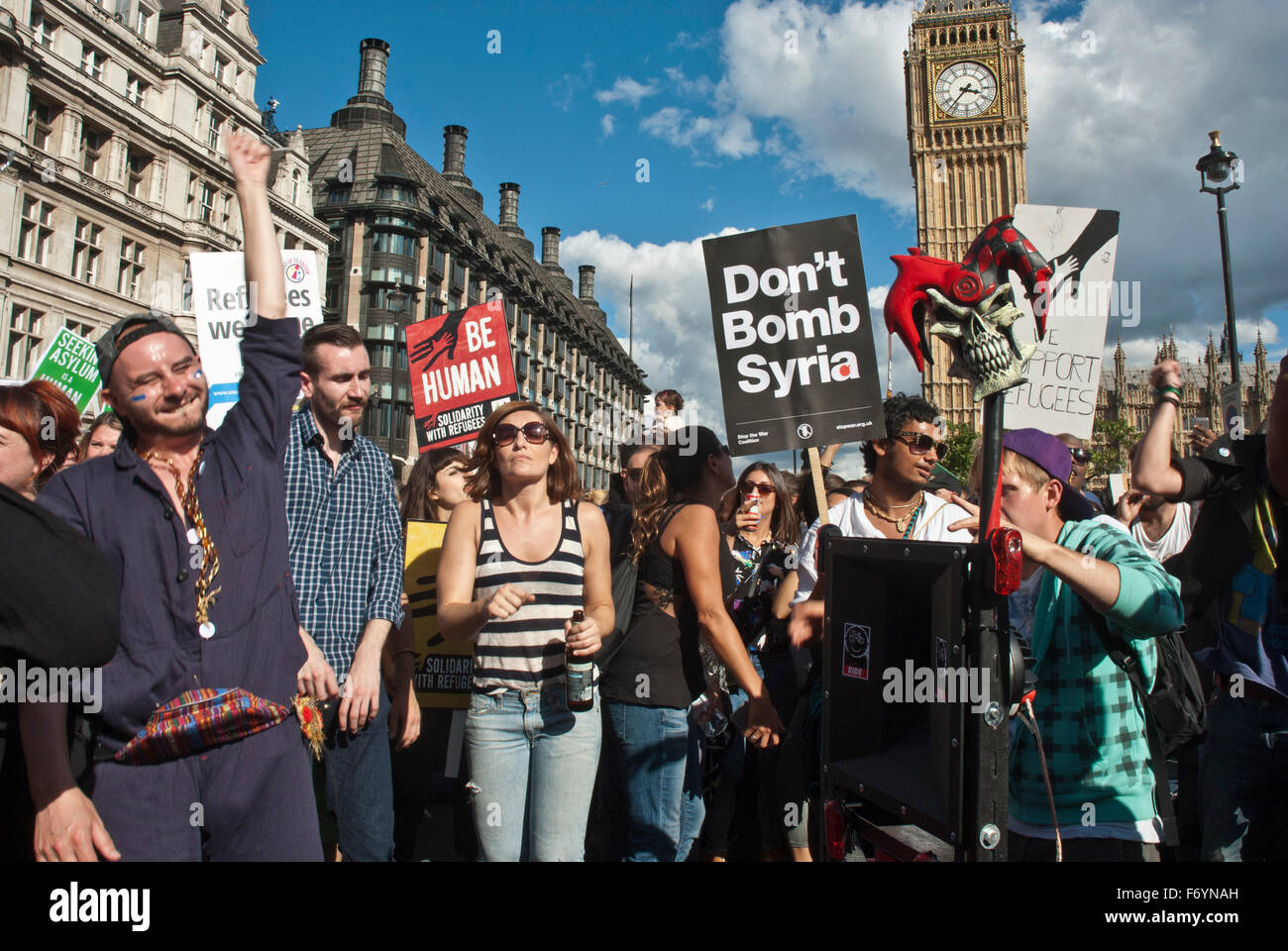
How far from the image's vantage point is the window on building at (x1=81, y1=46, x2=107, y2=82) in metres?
25.6

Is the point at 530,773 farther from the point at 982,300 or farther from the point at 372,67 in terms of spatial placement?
the point at 372,67

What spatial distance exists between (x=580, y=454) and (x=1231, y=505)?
60410 millimetres

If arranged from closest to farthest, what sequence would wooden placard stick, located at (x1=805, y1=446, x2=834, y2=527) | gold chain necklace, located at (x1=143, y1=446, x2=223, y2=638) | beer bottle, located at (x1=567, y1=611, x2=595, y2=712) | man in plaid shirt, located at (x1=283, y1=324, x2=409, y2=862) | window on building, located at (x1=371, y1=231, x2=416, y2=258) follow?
1. gold chain necklace, located at (x1=143, y1=446, x2=223, y2=638)
2. beer bottle, located at (x1=567, y1=611, x2=595, y2=712)
3. man in plaid shirt, located at (x1=283, y1=324, x2=409, y2=862)
4. wooden placard stick, located at (x1=805, y1=446, x2=834, y2=527)
5. window on building, located at (x1=371, y1=231, x2=416, y2=258)

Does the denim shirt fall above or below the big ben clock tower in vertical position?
below

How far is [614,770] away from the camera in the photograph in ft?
11.2

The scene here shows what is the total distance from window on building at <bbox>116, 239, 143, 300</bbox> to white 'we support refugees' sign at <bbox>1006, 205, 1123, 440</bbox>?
2959 cm

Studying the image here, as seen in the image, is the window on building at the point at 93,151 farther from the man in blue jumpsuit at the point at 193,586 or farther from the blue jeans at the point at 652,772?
the blue jeans at the point at 652,772

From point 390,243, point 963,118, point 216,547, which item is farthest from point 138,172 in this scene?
point 963,118

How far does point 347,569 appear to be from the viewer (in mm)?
3084

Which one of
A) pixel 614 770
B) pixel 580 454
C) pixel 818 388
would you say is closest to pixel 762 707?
pixel 614 770

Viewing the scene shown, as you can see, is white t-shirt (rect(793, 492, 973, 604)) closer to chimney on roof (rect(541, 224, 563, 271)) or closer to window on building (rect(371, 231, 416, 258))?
window on building (rect(371, 231, 416, 258))

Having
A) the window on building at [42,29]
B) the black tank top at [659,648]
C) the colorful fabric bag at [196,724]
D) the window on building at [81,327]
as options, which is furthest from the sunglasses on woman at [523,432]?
the window on building at [42,29]

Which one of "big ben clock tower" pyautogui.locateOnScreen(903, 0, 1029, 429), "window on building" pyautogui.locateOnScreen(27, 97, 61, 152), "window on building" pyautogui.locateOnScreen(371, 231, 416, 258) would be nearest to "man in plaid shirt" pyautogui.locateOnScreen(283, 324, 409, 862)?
"window on building" pyautogui.locateOnScreen(27, 97, 61, 152)

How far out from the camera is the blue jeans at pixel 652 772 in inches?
127
